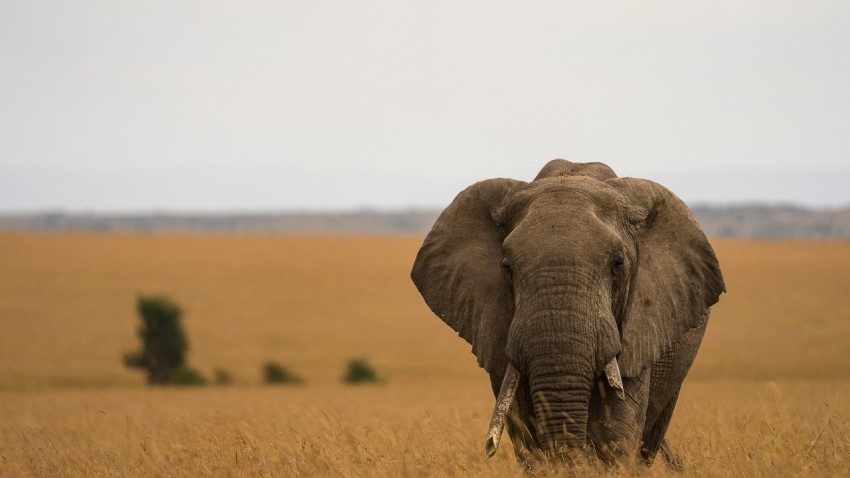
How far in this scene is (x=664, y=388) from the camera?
9.91m

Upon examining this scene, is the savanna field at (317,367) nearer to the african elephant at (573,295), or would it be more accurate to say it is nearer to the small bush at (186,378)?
the african elephant at (573,295)

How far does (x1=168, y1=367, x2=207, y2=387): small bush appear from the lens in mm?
42912

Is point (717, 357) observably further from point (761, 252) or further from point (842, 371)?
point (761, 252)

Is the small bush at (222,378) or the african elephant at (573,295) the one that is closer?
the african elephant at (573,295)

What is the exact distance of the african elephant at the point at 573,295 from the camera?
7.95 m

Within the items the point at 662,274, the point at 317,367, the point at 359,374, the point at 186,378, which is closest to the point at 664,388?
the point at 662,274

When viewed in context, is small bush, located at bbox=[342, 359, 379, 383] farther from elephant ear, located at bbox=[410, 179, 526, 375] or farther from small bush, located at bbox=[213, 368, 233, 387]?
elephant ear, located at bbox=[410, 179, 526, 375]

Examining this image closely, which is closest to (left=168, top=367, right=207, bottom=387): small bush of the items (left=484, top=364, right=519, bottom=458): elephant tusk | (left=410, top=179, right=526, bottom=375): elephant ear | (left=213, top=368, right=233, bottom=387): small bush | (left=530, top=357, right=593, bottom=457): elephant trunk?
(left=213, top=368, right=233, bottom=387): small bush

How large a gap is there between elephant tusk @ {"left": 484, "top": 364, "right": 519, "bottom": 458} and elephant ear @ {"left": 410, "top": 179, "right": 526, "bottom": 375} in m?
0.50

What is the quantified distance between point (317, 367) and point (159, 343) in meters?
11.2

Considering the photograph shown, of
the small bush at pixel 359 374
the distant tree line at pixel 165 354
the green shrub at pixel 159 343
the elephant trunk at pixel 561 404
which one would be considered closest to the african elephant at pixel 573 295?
the elephant trunk at pixel 561 404

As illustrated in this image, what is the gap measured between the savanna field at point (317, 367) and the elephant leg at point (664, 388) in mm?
338

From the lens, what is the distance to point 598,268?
8.12 m

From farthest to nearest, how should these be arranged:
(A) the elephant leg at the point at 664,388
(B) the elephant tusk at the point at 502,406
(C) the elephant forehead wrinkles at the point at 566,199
A: (A) the elephant leg at the point at 664,388 < (C) the elephant forehead wrinkles at the point at 566,199 < (B) the elephant tusk at the point at 502,406
